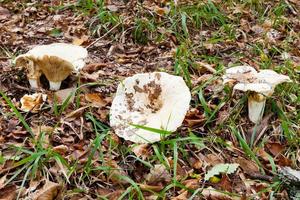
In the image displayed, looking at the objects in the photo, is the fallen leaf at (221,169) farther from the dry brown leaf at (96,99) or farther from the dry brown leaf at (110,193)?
the dry brown leaf at (96,99)

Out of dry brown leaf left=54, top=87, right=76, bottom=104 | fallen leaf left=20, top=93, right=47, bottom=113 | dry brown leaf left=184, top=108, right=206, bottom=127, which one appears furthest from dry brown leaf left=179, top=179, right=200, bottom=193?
fallen leaf left=20, top=93, right=47, bottom=113

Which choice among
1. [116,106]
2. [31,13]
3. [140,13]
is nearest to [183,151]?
[116,106]

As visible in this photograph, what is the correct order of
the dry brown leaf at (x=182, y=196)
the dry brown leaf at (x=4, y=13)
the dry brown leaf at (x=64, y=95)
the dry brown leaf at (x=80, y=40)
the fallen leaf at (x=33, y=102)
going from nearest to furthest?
1. the dry brown leaf at (x=182, y=196)
2. the fallen leaf at (x=33, y=102)
3. the dry brown leaf at (x=64, y=95)
4. the dry brown leaf at (x=80, y=40)
5. the dry brown leaf at (x=4, y=13)

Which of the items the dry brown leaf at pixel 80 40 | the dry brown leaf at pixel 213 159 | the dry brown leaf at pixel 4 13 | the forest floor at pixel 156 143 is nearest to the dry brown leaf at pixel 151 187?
the forest floor at pixel 156 143

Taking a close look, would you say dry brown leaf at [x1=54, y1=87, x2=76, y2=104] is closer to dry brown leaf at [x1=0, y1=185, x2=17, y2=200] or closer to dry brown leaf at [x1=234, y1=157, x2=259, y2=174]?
dry brown leaf at [x1=0, y1=185, x2=17, y2=200]

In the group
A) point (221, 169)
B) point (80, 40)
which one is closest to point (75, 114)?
point (221, 169)

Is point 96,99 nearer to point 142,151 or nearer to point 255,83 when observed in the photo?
point 142,151
